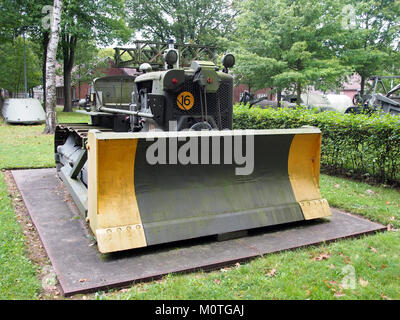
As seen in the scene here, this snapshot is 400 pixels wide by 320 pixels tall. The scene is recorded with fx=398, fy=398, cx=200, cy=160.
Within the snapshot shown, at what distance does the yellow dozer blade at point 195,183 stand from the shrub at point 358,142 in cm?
225

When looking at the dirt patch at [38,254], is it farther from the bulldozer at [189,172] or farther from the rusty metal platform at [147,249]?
the bulldozer at [189,172]

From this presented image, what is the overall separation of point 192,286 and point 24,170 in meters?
5.90

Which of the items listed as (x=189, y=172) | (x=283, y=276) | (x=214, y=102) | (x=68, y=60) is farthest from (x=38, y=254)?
(x=68, y=60)

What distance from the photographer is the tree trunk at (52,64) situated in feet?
44.8

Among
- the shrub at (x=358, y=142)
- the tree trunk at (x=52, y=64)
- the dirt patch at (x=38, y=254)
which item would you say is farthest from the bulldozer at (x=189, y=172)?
the tree trunk at (x=52, y=64)

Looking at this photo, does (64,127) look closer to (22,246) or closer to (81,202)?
(81,202)

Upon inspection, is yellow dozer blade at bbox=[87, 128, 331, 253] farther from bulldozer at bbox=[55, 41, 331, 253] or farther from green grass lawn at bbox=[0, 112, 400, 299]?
green grass lawn at bbox=[0, 112, 400, 299]

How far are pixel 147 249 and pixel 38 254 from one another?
1049 mm

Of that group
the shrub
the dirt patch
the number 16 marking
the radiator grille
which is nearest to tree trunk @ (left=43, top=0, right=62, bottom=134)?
the shrub

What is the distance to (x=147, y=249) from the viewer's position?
3.89 metres

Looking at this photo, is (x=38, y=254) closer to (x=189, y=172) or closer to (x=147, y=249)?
(x=147, y=249)
